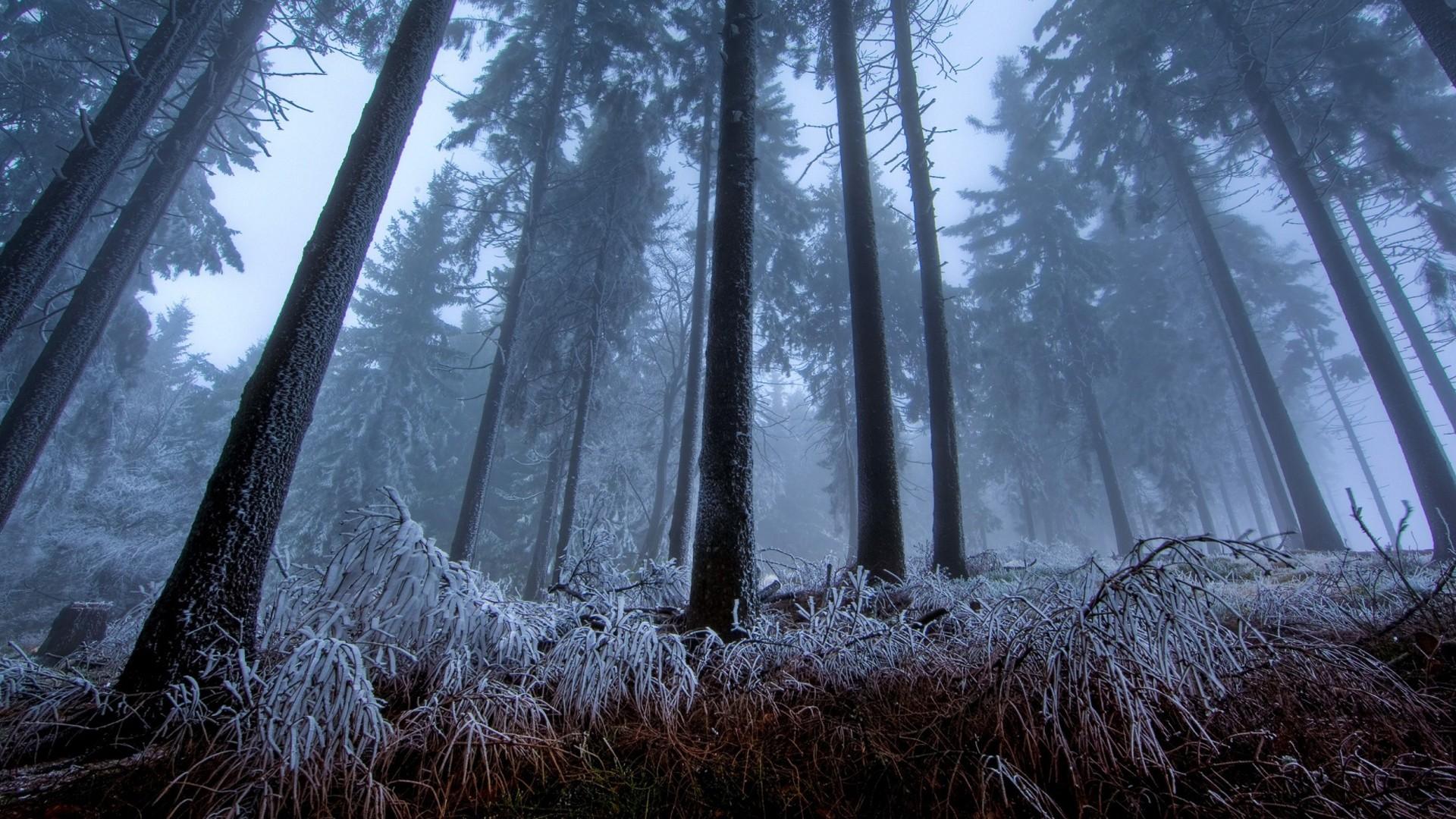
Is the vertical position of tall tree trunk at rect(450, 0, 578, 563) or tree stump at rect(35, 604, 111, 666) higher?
tall tree trunk at rect(450, 0, 578, 563)

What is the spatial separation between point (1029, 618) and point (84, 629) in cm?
1122

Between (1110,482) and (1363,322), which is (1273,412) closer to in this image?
(1363,322)

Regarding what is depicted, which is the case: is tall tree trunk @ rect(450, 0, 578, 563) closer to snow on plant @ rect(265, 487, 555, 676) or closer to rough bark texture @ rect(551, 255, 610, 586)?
rough bark texture @ rect(551, 255, 610, 586)

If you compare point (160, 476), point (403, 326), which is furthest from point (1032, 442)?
point (160, 476)

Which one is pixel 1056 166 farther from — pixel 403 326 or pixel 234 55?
pixel 403 326

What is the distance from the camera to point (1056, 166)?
58.0 feet

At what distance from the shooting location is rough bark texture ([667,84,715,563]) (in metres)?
9.74

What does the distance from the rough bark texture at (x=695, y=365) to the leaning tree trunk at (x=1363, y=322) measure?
9.66 m

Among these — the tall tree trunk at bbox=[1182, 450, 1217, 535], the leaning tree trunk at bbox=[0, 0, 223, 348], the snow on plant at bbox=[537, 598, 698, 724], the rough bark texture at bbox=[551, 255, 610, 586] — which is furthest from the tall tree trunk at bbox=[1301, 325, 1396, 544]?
the leaning tree trunk at bbox=[0, 0, 223, 348]

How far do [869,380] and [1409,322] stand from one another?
1875 centimetres

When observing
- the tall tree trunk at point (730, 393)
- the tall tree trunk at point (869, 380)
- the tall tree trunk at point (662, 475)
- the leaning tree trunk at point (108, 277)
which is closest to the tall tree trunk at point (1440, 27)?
the tall tree trunk at point (869, 380)

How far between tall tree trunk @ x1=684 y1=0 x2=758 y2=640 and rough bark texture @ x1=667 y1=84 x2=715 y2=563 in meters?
5.15

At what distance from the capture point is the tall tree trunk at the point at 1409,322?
567 inches

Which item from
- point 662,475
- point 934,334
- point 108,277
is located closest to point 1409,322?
point 934,334
